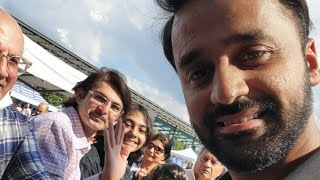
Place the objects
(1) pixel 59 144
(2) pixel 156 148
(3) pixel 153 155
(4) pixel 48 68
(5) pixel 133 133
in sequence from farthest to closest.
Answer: (2) pixel 156 148
(3) pixel 153 155
(4) pixel 48 68
(5) pixel 133 133
(1) pixel 59 144

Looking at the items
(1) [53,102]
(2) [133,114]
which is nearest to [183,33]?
(2) [133,114]

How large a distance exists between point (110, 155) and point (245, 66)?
1875 mm

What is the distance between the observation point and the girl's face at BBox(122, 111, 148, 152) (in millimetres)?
3863

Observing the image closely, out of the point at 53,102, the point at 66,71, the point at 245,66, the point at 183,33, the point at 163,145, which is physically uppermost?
the point at 183,33

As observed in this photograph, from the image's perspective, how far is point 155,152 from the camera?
5203mm

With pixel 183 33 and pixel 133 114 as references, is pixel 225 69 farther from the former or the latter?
pixel 133 114

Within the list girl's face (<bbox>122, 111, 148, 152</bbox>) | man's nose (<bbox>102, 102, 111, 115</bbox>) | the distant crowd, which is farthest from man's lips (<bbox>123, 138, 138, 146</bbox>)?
the distant crowd

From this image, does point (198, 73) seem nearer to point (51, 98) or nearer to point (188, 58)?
point (188, 58)

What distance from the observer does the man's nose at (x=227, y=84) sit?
3.30 ft

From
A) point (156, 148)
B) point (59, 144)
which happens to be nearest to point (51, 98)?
point (156, 148)

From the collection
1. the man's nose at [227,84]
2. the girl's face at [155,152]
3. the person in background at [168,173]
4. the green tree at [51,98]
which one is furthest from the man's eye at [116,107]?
the green tree at [51,98]

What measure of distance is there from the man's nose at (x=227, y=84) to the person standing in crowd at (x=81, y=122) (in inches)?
65.9

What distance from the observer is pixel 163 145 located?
533cm

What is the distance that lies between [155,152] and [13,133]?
3311 mm
